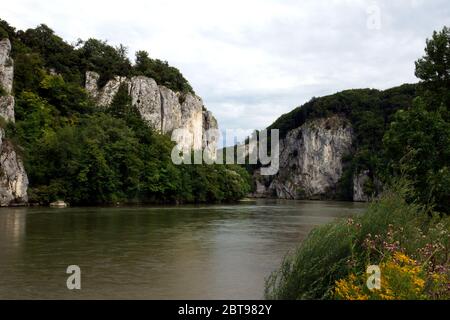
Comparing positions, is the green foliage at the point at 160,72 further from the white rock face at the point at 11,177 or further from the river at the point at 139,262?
the river at the point at 139,262

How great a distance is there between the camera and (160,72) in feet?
373

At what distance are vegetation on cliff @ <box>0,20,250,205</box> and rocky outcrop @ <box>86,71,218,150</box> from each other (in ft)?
8.35

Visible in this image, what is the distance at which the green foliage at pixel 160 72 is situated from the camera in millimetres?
110312

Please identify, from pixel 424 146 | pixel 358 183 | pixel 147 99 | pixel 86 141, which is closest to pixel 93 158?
pixel 86 141

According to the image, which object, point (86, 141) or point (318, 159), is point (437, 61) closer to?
point (86, 141)

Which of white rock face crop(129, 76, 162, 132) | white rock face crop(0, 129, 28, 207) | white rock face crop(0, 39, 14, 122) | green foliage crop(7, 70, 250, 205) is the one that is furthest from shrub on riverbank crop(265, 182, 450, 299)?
white rock face crop(129, 76, 162, 132)

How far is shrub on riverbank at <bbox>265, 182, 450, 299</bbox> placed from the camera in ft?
23.9

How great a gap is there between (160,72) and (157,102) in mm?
10646

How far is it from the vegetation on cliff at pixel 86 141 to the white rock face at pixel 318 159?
66973 mm

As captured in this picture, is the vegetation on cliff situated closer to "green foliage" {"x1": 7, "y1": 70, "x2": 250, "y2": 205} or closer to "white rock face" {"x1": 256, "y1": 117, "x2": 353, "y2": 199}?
"green foliage" {"x1": 7, "y1": 70, "x2": 250, "y2": 205}

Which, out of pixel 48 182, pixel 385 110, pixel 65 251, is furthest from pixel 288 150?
pixel 65 251
